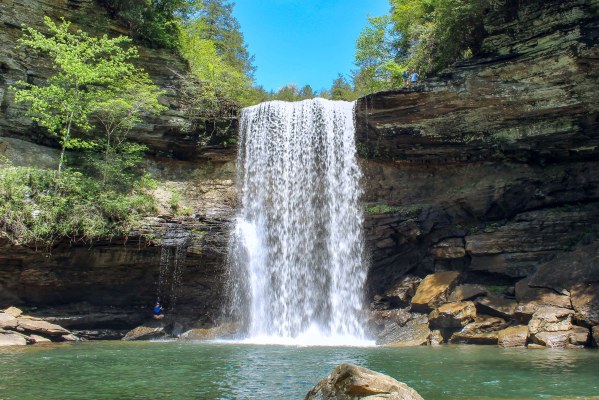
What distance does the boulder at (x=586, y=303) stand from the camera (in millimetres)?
Answer: 12430

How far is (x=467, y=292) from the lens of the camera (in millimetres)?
15133

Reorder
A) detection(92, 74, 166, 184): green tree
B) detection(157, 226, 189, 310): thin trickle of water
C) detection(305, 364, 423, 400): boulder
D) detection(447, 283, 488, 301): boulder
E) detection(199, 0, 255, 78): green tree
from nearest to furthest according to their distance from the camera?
detection(305, 364, 423, 400): boulder < detection(447, 283, 488, 301): boulder < detection(157, 226, 189, 310): thin trickle of water < detection(92, 74, 166, 184): green tree < detection(199, 0, 255, 78): green tree

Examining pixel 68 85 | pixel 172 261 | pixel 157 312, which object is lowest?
pixel 157 312

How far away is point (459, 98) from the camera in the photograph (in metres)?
17.2

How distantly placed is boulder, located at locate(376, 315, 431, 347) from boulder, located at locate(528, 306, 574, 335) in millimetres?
3044

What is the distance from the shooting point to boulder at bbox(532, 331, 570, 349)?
39.7 ft

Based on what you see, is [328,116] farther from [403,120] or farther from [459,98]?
[459,98]

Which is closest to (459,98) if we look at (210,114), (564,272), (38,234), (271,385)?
(564,272)

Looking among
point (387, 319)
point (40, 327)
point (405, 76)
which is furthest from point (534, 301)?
point (40, 327)

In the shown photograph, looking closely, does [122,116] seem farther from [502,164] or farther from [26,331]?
[502,164]

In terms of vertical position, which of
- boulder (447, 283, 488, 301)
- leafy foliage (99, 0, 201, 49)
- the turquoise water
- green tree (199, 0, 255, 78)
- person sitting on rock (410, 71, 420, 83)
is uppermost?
green tree (199, 0, 255, 78)

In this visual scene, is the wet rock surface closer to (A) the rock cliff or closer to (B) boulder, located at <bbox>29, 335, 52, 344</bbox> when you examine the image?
(B) boulder, located at <bbox>29, 335, 52, 344</bbox>

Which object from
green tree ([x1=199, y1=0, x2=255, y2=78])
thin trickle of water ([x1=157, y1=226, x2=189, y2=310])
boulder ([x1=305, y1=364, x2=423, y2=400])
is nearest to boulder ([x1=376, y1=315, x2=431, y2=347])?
thin trickle of water ([x1=157, y1=226, x2=189, y2=310])

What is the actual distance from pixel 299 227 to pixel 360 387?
14.1 metres
